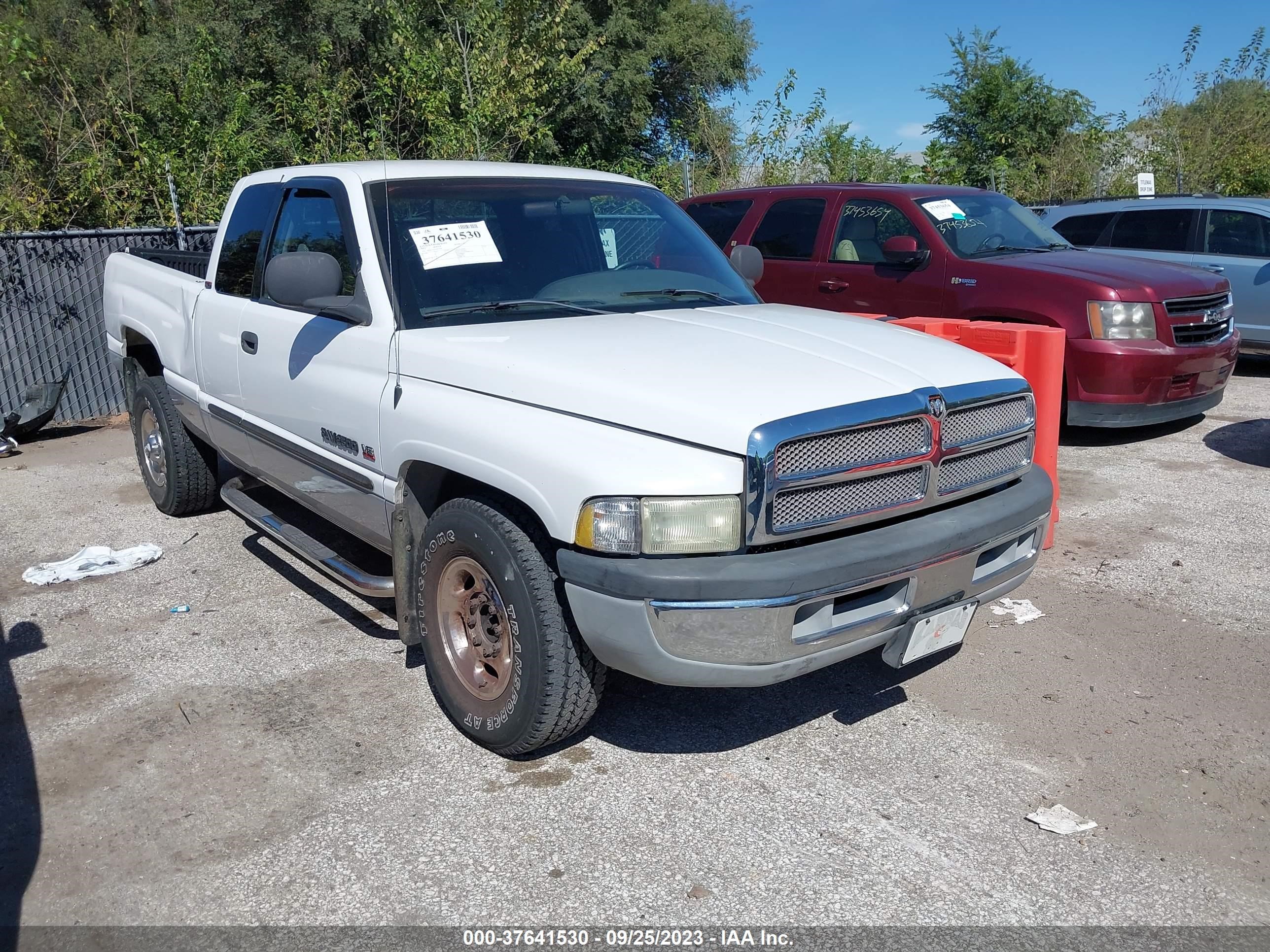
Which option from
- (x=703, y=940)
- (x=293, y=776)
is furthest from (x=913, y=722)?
(x=293, y=776)

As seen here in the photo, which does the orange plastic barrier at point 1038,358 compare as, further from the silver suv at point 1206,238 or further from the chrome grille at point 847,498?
the silver suv at point 1206,238

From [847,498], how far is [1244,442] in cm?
640

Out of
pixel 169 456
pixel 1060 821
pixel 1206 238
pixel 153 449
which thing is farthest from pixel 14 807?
pixel 1206 238

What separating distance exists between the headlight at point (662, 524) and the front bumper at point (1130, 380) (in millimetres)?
5399

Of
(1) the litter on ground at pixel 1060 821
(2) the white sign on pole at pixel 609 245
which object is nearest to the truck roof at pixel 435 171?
(2) the white sign on pole at pixel 609 245

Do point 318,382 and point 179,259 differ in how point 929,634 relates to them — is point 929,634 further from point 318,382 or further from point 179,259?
point 179,259

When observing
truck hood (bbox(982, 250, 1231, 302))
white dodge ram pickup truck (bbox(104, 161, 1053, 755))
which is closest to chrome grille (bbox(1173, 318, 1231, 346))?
truck hood (bbox(982, 250, 1231, 302))

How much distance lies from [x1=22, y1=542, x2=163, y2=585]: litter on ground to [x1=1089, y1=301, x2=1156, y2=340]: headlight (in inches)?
247

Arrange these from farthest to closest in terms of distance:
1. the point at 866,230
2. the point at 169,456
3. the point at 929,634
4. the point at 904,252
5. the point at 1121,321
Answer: the point at 866,230 < the point at 904,252 < the point at 1121,321 < the point at 169,456 < the point at 929,634

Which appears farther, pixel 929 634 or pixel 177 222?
pixel 177 222

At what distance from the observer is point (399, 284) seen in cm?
384

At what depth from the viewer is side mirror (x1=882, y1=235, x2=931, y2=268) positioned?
7.84m

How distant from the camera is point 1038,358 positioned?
5430 mm

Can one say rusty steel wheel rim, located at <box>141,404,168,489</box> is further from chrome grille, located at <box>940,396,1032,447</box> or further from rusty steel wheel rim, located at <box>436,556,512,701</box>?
chrome grille, located at <box>940,396,1032,447</box>
